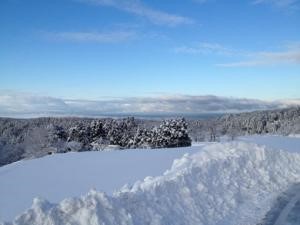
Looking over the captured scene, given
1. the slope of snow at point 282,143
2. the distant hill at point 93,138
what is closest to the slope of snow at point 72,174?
the slope of snow at point 282,143

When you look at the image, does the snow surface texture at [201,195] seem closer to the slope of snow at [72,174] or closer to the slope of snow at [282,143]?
the slope of snow at [72,174]

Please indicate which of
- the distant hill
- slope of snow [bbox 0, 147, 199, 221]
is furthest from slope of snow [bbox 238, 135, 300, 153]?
the distant hill

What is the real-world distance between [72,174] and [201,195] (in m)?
5.88

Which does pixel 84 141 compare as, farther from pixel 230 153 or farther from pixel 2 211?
pixel 2 211

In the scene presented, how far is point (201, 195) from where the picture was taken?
36.1 feet

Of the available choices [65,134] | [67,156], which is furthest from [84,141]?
[67,156]

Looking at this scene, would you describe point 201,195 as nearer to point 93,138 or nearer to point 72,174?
point 72,174

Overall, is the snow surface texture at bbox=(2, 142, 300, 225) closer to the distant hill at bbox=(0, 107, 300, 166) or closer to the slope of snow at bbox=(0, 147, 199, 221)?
the slope of snow at bbox=(0, 147, 199, 221)

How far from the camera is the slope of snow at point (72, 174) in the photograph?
467 inches

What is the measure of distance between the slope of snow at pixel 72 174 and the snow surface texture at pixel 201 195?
7.36ft

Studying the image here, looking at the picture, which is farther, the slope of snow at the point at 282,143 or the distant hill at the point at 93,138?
the distant hill at the point at 93,138

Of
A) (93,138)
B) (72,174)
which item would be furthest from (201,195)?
(93,138)

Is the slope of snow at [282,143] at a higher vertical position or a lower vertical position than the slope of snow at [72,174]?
lower

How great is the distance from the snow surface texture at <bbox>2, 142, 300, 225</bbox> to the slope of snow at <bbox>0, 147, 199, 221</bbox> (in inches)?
88.3
